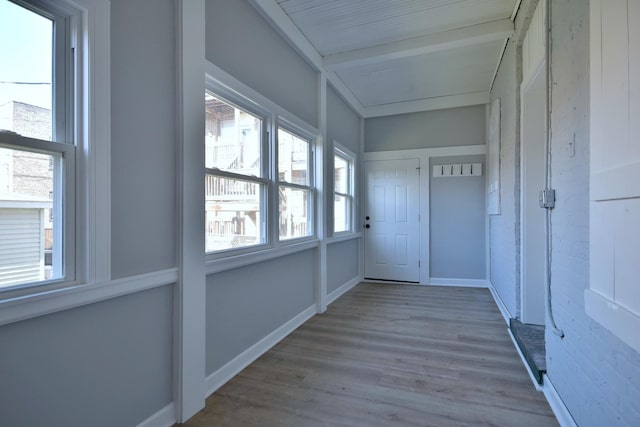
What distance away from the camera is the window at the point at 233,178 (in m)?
2.11

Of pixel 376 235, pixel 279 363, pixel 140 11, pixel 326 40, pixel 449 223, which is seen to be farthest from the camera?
pixel 376 235

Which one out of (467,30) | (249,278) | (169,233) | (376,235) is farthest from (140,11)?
(376,235)

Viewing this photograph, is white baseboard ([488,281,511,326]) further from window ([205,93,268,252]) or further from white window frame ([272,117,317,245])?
window ([205,93,268,252])

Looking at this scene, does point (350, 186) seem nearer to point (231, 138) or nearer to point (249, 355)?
point (231, 138)

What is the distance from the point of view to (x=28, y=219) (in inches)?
46.6

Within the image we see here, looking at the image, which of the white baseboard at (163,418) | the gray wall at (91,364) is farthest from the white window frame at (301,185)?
the white baseboard at (163,418)

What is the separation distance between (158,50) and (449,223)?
14.9 feet

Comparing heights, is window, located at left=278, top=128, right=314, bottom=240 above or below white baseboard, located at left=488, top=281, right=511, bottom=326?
above

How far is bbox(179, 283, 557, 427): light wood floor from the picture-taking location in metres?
1.77

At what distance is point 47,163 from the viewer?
4.03 ft

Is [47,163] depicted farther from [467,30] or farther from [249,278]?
[467,30]

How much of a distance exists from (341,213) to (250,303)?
2482mm

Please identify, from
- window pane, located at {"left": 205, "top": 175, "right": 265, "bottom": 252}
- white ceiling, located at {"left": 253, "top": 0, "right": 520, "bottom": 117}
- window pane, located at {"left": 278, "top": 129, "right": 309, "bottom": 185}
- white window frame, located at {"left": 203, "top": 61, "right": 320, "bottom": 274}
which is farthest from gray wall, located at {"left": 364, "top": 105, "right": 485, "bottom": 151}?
window pane, located at {"left": 205, "top": 175, "right": 265, "bottom": 252}

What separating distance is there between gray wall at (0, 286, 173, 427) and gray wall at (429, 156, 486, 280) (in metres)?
4.28
